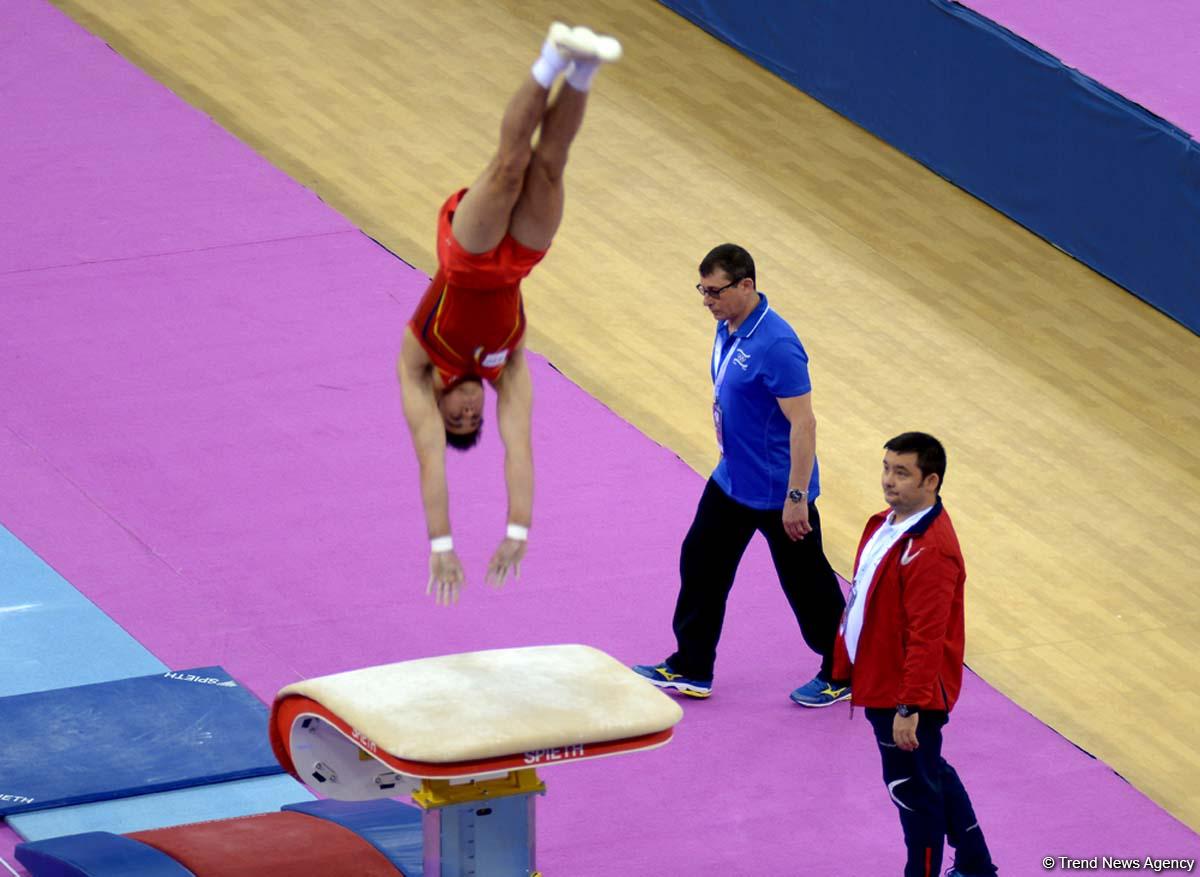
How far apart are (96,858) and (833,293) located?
241 inches

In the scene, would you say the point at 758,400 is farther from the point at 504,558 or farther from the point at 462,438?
the point at 504,558

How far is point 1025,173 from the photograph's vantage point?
1253 cm

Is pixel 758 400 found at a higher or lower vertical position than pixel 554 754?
higher

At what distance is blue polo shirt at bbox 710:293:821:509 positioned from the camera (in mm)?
8055

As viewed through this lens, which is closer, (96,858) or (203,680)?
(96,858)

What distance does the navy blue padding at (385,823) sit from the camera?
7.20 m

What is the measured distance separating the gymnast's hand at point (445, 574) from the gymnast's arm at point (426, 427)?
0.07 m

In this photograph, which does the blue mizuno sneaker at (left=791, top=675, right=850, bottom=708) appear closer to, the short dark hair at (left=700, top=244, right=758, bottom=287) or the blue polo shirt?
the blue polo shirt

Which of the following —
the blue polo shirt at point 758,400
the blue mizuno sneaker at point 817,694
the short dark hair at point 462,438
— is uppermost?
the blue polo shirt at point 758,400

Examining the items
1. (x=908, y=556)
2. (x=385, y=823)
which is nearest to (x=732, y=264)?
(x=908, y=556)

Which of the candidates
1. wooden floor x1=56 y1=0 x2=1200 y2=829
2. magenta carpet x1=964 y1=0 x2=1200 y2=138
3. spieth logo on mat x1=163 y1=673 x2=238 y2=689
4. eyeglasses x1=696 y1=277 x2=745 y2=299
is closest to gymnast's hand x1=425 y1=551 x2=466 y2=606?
eyeglasses x1=696 y1=277 x2=745 y2=299

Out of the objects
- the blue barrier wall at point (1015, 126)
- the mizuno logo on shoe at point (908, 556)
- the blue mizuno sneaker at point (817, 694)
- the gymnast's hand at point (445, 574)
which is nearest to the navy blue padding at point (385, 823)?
the gymnast's hand at point (445, 574)

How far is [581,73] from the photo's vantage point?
611 centimetres

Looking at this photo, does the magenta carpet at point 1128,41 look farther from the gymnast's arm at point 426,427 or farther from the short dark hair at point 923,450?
the gymnast's arm at point 426,427
